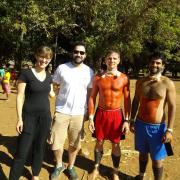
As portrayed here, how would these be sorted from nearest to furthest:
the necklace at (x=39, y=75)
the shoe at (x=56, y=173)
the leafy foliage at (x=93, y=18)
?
the necklace at (x=39, y=75), the shoe at (x=56, y=173), the leafy foliage at (x=93, y=18)

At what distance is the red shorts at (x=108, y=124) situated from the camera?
217 inches

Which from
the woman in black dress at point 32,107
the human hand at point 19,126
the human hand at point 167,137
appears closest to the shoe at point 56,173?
the woman in black dress at point 32,107

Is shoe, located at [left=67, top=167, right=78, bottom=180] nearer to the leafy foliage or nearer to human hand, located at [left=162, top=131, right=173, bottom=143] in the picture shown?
human hand, located at [left=162, top=131, right=173, bottom=143]

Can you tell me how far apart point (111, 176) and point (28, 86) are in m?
2.09

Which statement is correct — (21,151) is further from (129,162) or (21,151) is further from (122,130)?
(129,162)

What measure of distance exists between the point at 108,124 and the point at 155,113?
2.47 ft

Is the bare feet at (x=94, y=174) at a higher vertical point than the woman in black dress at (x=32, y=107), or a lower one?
lower

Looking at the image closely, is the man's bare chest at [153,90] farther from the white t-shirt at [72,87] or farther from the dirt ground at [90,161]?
the dirt ground at [90,161]

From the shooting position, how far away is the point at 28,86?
496cm

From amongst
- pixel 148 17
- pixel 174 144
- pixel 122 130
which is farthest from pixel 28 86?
pixel 148 17

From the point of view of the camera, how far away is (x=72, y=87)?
541cm

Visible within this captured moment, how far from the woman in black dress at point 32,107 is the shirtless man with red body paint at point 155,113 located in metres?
1.33

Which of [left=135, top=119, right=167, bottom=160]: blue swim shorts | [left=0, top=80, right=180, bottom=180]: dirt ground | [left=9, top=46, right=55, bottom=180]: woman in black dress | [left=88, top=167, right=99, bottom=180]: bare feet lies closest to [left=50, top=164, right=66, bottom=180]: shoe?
[left=0, top=80, right=180, bottom=180]: dirt ground

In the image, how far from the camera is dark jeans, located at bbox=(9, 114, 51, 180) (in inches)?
199
